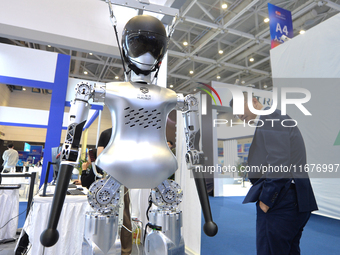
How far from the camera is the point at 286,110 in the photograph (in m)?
2.42

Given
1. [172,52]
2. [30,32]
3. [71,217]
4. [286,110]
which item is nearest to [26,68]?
[30,32]

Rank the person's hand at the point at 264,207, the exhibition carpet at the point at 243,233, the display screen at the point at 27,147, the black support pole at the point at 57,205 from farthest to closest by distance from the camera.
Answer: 1. the display screen at the point at 27,147
2. the exhibition carpet at the point at 243,233
3. the person's hand at the point at 264,207
4. the black support pole at the point at 57,205

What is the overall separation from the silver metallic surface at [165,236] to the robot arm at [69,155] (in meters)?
A: 0.47

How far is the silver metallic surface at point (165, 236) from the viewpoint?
1.15 meters

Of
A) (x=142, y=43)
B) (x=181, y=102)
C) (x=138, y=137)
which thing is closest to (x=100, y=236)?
(x=138, y=137)

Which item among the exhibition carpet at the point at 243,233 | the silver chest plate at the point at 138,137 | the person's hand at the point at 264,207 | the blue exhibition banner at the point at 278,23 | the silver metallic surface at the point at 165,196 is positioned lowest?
the exhibition carpet at the point at 243,233

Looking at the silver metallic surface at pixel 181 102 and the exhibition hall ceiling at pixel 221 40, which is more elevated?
the exhibition hall ceiling at pixel 221 40

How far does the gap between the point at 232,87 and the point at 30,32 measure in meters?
2.76

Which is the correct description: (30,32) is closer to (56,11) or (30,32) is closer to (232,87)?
(56,11)

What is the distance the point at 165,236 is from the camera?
117 centimetres

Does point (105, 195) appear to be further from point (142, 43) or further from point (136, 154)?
point (142, 43)

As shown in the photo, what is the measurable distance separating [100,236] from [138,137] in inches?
20.1

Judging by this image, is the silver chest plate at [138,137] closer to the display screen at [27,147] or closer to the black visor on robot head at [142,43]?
the black visor on robot head at [142,43]

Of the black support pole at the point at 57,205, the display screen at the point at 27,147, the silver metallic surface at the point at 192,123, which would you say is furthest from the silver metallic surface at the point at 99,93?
the display screen at the point at 27,147
